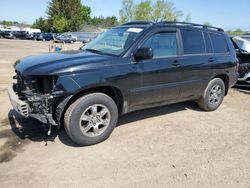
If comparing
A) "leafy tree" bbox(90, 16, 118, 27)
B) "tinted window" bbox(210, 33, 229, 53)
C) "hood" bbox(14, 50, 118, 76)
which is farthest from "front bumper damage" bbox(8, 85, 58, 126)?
"leafy tree" bbox(90, 16, 118, 27)

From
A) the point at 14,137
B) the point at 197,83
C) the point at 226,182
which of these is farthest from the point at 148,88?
the point at 14,137

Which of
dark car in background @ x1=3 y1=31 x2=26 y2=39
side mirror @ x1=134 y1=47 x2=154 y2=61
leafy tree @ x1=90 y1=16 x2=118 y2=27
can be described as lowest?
dark car in background @ x1=3 y1=31 x2=26 y2=39

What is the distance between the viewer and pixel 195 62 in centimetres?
575

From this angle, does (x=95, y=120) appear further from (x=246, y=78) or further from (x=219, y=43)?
(x=246, y=78)

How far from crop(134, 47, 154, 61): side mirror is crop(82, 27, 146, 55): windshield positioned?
0.73ft

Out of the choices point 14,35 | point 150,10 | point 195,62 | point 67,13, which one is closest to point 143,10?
point 150,10

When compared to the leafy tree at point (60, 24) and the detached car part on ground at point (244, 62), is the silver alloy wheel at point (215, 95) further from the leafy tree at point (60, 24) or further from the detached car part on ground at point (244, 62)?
the leafy tree at point (60, 24)

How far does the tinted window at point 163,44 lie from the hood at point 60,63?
0.86m

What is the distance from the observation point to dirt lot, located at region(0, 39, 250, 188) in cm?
361

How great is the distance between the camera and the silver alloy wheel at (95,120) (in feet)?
14.5

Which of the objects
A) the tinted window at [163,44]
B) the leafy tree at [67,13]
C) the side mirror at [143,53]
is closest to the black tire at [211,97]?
the tinted window at [163,44]

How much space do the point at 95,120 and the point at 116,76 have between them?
773 millimetres

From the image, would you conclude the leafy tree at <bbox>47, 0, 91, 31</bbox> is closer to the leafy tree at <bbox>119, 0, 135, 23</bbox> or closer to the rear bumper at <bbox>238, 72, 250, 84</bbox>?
the leafy tree at <bbox>119, 0, 135, 23</bbox>

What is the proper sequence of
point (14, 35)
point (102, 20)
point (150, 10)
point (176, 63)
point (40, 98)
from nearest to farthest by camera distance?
point (40, 98), point (176, 63), point (14, 35), point (150, 10), point (102, 20)
